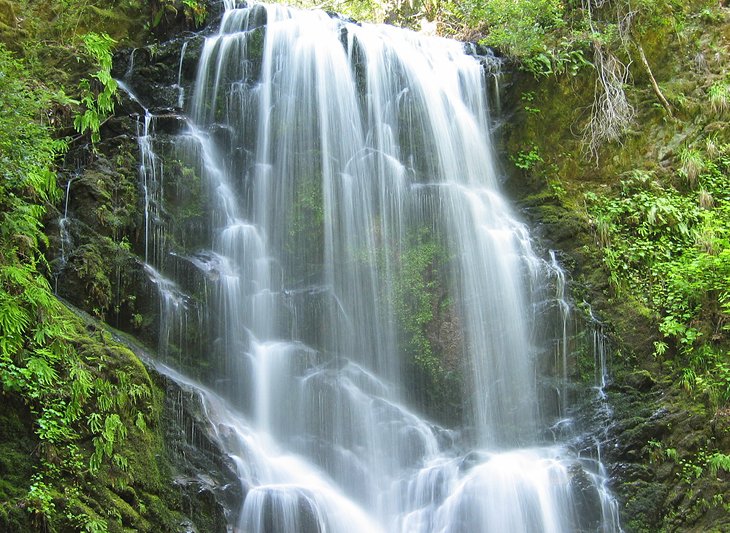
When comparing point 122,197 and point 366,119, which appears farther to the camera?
point 366,119

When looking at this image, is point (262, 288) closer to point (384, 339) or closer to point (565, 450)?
point (384, 339)

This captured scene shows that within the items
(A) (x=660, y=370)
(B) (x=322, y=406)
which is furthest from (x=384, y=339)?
(A) (x=660, y=370)

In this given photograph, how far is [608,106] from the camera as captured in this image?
1147cm

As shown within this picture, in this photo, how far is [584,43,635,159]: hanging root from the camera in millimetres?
11383

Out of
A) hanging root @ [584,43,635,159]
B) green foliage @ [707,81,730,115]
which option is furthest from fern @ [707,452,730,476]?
green foliage @ [707,81,730,115]

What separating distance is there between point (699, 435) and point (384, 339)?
162 inches

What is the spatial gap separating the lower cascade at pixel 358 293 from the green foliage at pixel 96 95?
0.68 m

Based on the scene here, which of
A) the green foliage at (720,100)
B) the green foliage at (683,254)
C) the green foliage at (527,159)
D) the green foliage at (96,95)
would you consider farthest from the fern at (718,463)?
the green foliage at (96,95)

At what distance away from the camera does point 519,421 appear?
29.4ft

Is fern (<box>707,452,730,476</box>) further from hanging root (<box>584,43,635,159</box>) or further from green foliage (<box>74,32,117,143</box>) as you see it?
green foliage (<box>74,32,117,143</box>)

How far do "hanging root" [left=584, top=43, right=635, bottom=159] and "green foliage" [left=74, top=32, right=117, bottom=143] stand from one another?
771cm

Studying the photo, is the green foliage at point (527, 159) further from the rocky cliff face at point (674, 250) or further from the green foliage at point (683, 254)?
the green foliage at point (683, 254)

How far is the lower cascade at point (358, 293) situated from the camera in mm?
7793

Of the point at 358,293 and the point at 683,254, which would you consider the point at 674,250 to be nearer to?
the point at 683,254
